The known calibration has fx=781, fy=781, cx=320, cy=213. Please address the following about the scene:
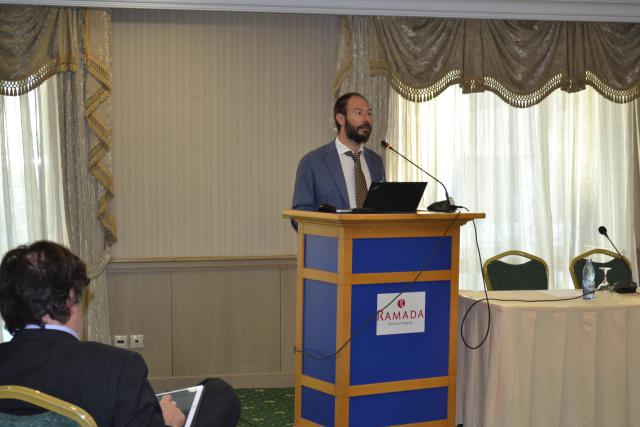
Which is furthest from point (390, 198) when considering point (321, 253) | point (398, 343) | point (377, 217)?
point (398, 343)

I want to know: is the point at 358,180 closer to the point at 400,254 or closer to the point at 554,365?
the point at 400,254

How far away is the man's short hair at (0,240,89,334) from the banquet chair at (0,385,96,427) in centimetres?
23

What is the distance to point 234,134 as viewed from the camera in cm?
559

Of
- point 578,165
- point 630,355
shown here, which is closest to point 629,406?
point 630,355

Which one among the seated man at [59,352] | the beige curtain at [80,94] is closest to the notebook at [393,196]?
the seated man at [59,352]

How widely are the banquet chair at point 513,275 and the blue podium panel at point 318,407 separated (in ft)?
4.90

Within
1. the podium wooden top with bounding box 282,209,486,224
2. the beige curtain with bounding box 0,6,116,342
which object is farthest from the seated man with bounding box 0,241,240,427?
the beige curtain with bounding box 0,6,116,342

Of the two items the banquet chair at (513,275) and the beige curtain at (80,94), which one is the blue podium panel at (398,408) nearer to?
the banquet chair at (513,275)

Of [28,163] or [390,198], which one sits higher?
[28,163]

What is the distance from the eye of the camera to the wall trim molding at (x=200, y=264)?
215 inches

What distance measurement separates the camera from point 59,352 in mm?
1971

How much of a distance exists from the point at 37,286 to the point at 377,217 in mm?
1789

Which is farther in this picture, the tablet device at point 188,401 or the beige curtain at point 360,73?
the beige curtain at point 360,73

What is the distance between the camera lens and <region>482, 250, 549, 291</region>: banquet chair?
15.7ft
